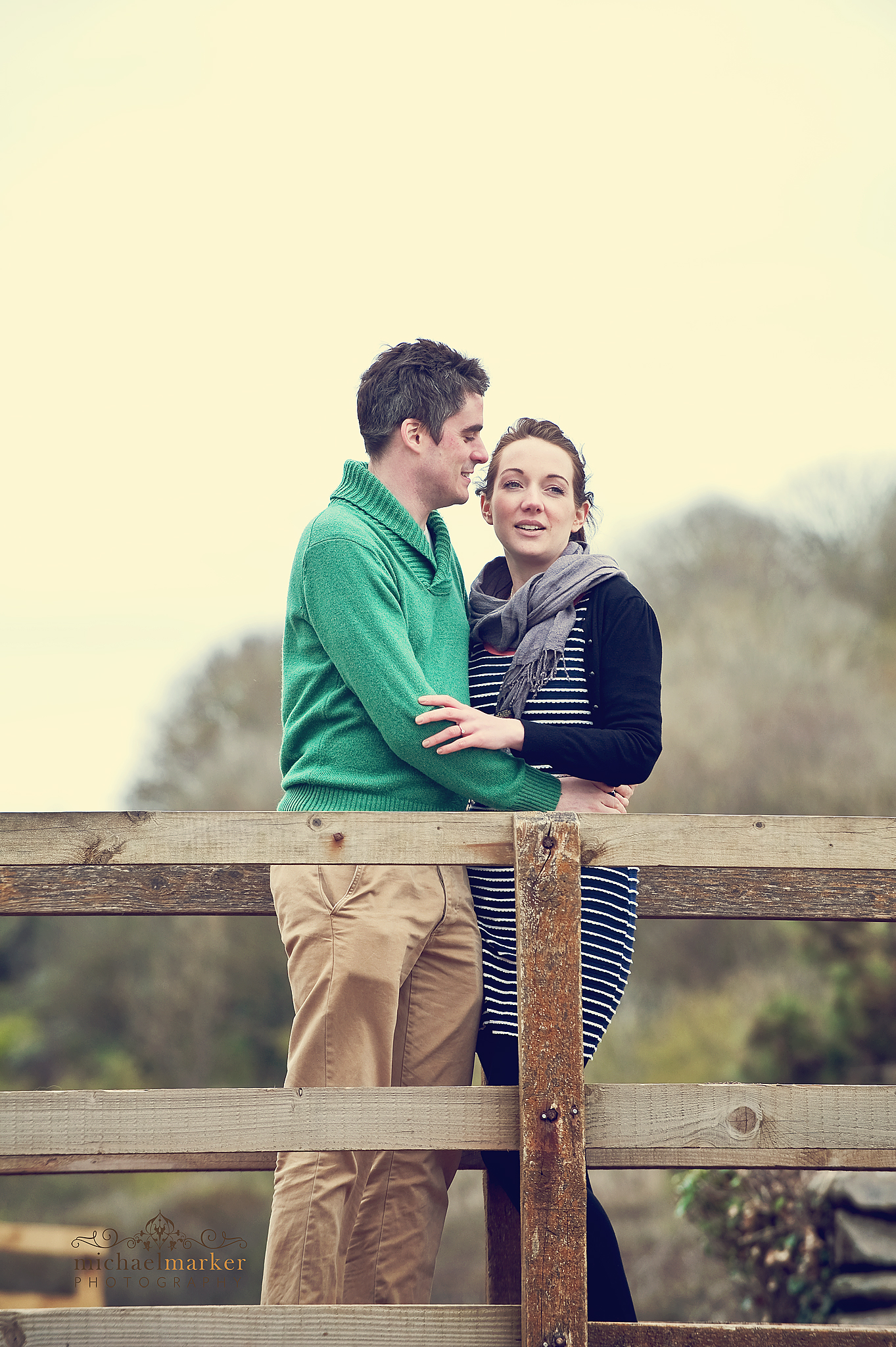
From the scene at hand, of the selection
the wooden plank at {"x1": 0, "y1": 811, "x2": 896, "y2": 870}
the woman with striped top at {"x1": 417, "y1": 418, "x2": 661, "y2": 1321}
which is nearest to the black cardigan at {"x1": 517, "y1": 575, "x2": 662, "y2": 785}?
the woman with striped top at {"x1": 417, "y1": 418, "x2": 661, "y2": 1321}

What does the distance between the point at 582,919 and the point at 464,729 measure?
1.60 ft

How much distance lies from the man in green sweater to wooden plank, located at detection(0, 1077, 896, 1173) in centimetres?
23

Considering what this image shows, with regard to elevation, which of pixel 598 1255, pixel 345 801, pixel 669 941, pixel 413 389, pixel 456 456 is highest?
pixel 669 941

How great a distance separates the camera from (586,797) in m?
2.77

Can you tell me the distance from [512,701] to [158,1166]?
4.11ft

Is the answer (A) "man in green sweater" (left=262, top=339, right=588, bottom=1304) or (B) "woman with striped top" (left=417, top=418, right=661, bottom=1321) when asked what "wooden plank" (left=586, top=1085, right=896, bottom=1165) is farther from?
(A) "man in green sweater" (left=262, top=339, right=588, bottom=1304)

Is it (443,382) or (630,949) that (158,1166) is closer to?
(630,949)

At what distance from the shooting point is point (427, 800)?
2.76 m

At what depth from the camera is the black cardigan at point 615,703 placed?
264 cm

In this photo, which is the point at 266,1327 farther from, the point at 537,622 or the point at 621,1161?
the point at 537,622

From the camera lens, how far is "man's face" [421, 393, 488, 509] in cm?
298

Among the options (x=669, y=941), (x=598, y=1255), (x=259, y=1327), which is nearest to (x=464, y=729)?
(x=598, y=1255)

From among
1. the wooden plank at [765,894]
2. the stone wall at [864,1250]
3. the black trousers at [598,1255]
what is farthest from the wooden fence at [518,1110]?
the stone wall at [864,1250]

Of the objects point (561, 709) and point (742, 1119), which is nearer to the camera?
point (742, 1119)
